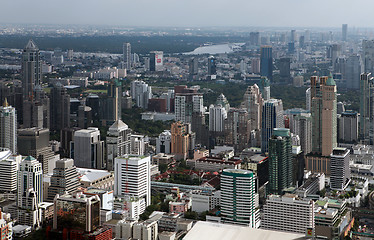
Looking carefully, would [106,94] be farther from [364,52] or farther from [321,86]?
[364,52]

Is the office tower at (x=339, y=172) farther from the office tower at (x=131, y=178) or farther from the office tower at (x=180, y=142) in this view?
the office tower at (x=131, y=178)

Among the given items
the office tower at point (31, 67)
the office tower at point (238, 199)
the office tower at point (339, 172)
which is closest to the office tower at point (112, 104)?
the office tower at point (31, 67)

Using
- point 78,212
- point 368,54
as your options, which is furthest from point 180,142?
point 368,54

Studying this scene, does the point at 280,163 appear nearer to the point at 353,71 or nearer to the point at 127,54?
the point at 353,71

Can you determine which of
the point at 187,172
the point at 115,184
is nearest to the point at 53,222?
the point at 115,184

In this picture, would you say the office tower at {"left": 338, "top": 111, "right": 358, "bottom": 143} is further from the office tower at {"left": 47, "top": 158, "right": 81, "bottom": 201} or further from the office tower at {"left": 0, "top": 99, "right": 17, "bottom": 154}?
the office tower at {"left": 47, "top": 158, "right": 81, "bottom": 201}

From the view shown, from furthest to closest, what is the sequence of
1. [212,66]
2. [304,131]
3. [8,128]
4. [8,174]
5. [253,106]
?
1. [212,66]
2. [253,106]
3. [304,131]
4. [8,128]
5. [8,174]
